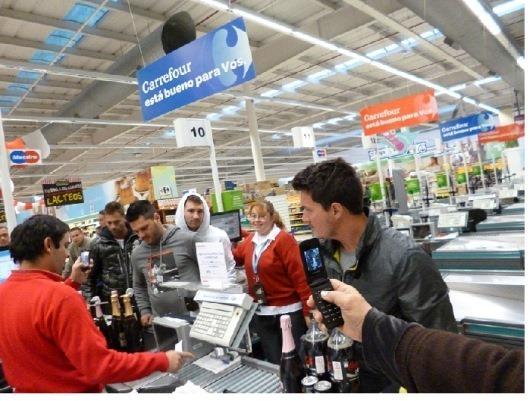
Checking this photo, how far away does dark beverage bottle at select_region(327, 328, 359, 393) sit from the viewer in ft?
4.46

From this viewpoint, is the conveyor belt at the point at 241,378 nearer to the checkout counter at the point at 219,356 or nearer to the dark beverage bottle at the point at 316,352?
the checkout counter at the point at 219,356

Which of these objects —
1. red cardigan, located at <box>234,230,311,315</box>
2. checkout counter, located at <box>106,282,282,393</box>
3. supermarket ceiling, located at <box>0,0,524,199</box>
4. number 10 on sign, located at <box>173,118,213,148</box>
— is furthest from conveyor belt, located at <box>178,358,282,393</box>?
number 10 on sign, located at <box>173,118,213,148</box>

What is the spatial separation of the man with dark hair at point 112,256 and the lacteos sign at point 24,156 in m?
4.76

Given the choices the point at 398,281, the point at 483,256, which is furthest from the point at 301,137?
the point at 398,281

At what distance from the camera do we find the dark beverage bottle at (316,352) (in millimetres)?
1404

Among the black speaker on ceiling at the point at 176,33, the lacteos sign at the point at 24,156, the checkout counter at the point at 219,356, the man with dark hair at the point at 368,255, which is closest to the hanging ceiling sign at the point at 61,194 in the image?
the lacteos sign at the point at 24,156

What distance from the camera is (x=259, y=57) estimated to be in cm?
838

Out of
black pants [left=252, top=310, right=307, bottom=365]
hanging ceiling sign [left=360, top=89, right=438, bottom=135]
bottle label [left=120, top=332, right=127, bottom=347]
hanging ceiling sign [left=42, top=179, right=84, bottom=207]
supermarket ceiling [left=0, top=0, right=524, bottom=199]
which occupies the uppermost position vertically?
supermarket ceiling [left=0, top=0, right=524, bottom=199]

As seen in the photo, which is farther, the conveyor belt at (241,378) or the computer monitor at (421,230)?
the computer monitor at (421,230)

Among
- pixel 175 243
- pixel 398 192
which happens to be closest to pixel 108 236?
pixel 175 243

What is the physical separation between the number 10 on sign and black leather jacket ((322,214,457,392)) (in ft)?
18.5

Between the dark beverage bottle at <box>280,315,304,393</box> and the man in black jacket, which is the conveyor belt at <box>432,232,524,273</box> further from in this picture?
the man in black jacket
